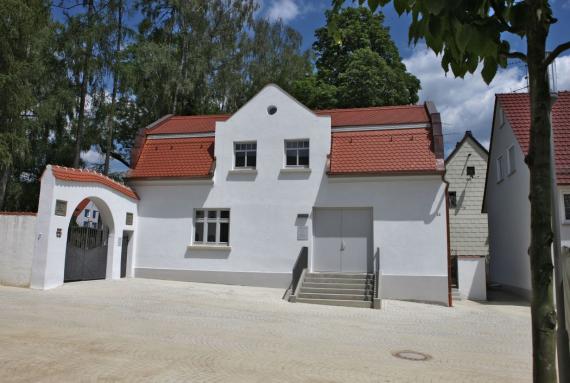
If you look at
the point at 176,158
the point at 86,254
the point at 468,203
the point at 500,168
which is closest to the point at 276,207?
the point at 176,158

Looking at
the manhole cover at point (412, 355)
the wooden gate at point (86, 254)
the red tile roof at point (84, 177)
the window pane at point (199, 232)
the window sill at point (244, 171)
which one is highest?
the window sill at point (244, 171)

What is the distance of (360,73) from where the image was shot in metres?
33.2

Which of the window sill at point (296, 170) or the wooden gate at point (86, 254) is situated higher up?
the window sill at point (296, 170)

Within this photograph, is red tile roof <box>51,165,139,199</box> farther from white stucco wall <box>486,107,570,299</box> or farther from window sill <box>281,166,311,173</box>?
white stucco wall <box>486,107,570,299</box>

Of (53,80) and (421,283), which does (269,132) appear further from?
(53,80)

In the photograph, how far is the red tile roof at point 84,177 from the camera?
16.2m

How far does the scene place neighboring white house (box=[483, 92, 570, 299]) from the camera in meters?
19.2

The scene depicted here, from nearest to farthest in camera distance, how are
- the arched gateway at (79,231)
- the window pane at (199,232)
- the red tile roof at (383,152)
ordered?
the arched gateway at (79,231)
the red tile roof at (383,152)
the window pane at (199,232)

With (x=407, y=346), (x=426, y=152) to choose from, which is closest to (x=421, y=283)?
(x=426, y=152)

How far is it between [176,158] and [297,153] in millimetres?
5127

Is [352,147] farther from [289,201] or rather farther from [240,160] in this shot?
[240,160]

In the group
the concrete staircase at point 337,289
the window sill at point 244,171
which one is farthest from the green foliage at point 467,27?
the window sill at point 244,171

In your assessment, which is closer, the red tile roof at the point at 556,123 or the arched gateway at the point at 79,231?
the arched gateway at the point at 79,231

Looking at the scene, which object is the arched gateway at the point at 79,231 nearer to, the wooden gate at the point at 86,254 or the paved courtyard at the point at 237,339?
the wooden gate at the point at 86,254
